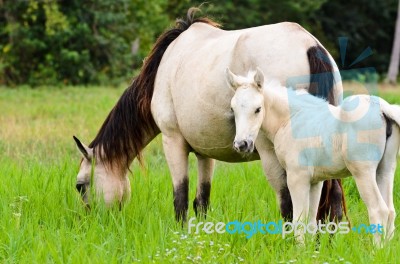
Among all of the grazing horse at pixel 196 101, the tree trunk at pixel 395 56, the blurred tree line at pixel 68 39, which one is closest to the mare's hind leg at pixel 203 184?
the grazing horse at pixel 196 101

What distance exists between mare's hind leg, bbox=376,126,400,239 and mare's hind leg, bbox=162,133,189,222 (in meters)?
1.87

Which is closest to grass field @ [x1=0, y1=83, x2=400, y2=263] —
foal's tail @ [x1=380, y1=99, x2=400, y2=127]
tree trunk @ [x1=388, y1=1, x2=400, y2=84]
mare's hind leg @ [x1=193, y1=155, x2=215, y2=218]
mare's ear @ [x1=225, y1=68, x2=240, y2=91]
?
mare's hind leg @ [x1=193, y1=155, x2=215, y2=218]

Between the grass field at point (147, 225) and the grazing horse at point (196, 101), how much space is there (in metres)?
0.26

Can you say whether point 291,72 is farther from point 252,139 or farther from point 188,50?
point 188,50

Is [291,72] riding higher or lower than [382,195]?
higher

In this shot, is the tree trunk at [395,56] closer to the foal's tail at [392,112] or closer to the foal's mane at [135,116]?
the foal's mane at [135,116]

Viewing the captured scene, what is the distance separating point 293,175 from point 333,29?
33.0 metres

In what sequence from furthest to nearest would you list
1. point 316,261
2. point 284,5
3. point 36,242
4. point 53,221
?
1. point 284,5
2. point 53,221
3. point 36,242
4. point 316,261

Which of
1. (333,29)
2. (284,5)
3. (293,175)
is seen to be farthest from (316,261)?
(333,29)

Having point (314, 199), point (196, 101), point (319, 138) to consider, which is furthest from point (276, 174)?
point (196, 101)

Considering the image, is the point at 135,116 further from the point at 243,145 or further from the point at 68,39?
the point at 68,39

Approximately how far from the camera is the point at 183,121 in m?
5.61

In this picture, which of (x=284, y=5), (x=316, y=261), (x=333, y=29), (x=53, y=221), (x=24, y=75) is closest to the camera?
(x=316, y=261)

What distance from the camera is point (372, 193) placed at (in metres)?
4.33
